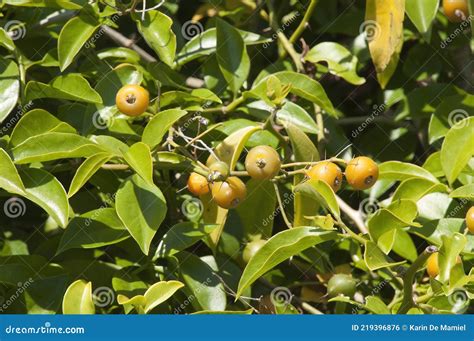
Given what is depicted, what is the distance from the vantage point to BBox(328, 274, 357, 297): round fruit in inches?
76.3

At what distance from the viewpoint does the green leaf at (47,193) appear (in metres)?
1.66

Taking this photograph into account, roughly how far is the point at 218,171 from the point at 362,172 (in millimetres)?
289

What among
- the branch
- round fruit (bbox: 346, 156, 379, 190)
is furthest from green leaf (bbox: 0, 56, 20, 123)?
round fruit (bbox: 346, 156, 379, 190)

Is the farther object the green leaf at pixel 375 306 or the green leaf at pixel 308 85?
the green leaf at pixel 308 85

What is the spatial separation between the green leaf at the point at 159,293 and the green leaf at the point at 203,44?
66 centimetres

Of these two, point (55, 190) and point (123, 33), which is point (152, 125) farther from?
point (123, 33)

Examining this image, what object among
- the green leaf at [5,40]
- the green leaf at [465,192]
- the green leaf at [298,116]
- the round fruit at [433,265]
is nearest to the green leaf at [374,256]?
the round fruit at [433,265]

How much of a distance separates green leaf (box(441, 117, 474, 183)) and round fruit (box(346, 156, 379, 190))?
18cm

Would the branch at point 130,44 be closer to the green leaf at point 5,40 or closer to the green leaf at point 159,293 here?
the green leaf at point 5,40

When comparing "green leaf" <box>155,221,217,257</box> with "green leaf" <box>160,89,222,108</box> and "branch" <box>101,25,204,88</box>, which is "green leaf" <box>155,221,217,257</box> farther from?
"branch" <box>101,25,204,88</box>

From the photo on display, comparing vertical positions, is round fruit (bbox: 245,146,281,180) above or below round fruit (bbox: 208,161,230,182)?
above

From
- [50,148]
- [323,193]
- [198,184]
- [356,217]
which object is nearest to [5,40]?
[50,148]

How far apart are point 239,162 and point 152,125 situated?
1.42 ft

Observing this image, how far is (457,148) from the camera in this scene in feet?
6.06
